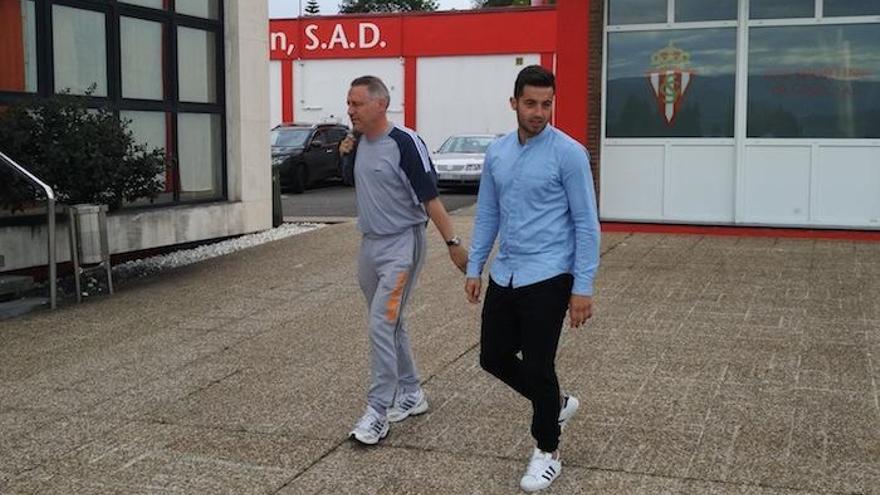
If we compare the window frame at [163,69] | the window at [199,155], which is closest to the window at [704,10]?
the window frame at [163,69]

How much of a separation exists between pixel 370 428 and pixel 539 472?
0.97 metres

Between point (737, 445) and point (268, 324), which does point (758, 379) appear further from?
point (268, 324)

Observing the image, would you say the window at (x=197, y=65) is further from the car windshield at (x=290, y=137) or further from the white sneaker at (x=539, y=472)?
the car windshield at (x=290, y=137)

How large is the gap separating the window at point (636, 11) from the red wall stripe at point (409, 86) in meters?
18.5

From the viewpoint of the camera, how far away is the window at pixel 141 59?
1080 cm

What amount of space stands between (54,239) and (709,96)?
772cm

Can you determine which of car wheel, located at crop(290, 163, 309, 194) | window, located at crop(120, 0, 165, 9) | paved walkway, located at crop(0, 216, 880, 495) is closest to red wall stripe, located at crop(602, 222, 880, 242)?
paved walkway, located at crop(0, 216, 880, 495)

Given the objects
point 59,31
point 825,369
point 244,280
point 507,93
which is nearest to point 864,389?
point 825,369

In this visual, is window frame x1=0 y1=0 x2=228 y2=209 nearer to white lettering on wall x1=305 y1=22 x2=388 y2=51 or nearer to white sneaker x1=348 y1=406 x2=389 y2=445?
white sneaker x1=348 y1=406 x2=389 y2=445

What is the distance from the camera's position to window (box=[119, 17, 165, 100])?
35.4 ft

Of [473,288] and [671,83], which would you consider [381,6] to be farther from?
[473,288]

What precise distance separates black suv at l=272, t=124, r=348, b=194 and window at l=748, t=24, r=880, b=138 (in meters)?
11.8

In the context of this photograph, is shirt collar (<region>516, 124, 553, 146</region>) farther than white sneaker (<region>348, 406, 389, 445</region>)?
No

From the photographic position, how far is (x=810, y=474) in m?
4.54
